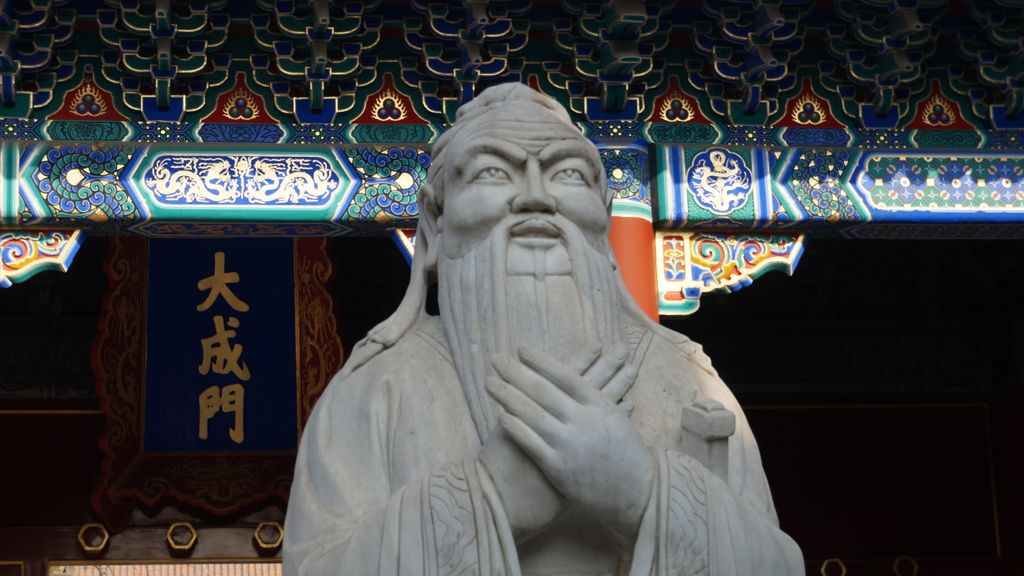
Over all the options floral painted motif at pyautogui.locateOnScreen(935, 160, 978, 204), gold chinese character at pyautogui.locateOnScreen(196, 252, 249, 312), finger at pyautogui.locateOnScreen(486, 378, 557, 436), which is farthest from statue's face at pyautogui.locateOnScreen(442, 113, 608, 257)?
gold chinese character at pyautogui.locateOnScreen(196, 252, 249, 312)

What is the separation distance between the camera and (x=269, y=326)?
22.5ft

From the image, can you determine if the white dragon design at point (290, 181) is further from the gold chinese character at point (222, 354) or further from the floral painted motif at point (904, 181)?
the floral painted motif at point (904, 181)

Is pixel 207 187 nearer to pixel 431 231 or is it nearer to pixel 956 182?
pixel 431 231

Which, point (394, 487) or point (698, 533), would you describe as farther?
point (394, 487)

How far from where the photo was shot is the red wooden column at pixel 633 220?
5.62m

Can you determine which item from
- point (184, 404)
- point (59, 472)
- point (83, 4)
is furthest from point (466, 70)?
point (59, 472)

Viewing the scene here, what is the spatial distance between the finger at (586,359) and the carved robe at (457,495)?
0.60 feet

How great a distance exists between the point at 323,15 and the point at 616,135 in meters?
1.12

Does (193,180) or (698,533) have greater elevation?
(193,180)

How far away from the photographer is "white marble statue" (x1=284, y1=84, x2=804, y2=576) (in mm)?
2916

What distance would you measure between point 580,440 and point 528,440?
92mm

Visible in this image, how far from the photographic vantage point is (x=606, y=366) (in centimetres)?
308

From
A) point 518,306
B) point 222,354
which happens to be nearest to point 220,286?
point 222,354

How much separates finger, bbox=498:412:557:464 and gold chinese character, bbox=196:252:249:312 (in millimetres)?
4045
